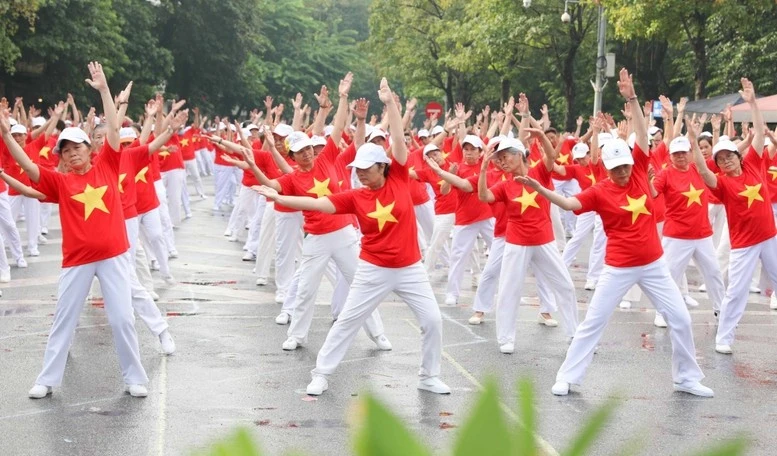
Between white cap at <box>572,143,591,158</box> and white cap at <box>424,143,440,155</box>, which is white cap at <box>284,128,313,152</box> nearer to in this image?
white cap at <box>424,143,440,155</box>

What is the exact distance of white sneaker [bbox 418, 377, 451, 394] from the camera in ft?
28.3

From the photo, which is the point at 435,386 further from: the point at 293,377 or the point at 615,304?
the point at 615,304

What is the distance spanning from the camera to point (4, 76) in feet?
148

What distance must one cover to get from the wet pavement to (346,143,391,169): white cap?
5.19 ft

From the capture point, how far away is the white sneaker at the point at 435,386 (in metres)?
8.64

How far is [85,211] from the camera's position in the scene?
26.1ft

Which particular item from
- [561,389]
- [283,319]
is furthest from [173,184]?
[561,389]

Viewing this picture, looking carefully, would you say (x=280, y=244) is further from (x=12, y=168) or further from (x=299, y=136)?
(x=12, y=168)

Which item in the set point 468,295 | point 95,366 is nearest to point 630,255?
point 95,366

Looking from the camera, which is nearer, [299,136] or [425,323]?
[425,323]

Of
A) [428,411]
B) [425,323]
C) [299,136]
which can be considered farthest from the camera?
[299,136]

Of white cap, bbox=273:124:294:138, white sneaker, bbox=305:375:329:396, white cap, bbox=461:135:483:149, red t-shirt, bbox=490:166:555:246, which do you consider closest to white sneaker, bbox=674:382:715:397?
red t-shirt, bbox=490:166:555:246

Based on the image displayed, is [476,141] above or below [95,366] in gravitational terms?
above

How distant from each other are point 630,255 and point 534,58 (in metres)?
42.1
